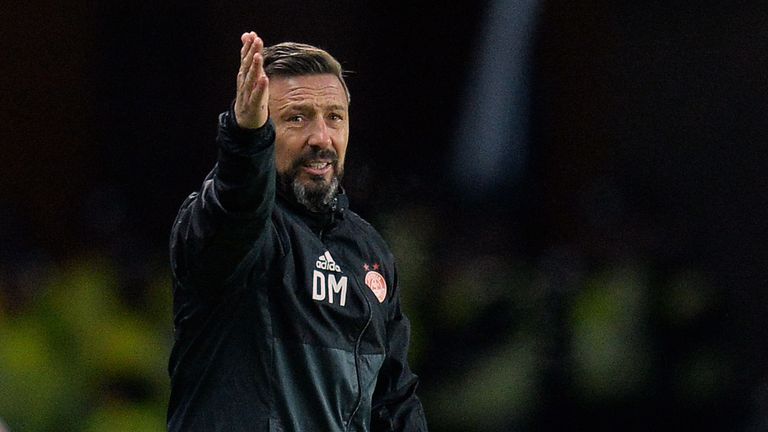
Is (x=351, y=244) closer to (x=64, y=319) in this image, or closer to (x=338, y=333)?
(x=338, y=333)

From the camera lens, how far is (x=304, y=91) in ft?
8.12

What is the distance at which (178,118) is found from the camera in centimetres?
405

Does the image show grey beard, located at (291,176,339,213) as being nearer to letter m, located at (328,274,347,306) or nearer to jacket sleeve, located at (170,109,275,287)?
letter m, located at (328,274,347,306)

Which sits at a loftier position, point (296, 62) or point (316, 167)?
point (296, 62)

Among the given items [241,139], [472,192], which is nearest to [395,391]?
[241,139]

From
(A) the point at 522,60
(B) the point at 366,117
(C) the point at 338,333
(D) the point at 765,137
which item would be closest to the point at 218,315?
(C) the point at 338,333

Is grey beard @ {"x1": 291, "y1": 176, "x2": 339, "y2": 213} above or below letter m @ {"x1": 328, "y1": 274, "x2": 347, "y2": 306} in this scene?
above

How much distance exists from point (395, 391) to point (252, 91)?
819mm

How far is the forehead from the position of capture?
246 cm

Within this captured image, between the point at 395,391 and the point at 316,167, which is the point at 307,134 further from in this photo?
the point at 395,391

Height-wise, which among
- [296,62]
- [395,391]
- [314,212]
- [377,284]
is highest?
[296,62]

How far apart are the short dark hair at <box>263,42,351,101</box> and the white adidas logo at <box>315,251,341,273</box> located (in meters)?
0.35

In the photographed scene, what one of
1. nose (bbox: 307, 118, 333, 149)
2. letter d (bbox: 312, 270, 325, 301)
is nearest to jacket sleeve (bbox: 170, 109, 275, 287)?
letter d (bbox: 312, 270, 325, 301)

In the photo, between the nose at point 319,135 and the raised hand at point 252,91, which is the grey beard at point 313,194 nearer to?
the nose at point 319,135
